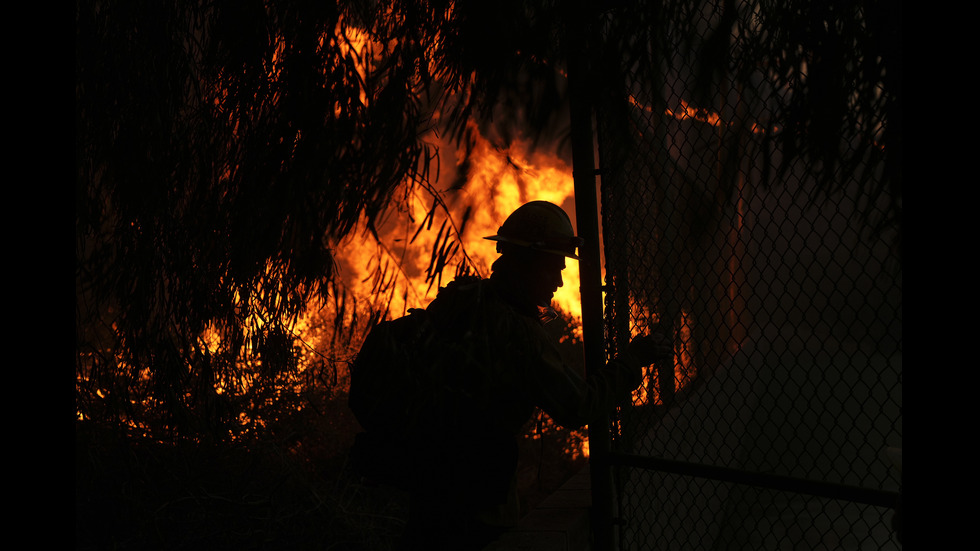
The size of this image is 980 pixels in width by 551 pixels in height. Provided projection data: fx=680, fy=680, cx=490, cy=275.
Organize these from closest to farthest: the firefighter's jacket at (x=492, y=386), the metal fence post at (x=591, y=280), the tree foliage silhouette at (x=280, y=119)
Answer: the firefighter's jacket at (x=492, y=386), the tree foliage silhouette at (x=280, y=119), the metal fence post at (x=591, y=280)

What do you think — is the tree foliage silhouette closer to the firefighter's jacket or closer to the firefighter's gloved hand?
the firefighter's jacket

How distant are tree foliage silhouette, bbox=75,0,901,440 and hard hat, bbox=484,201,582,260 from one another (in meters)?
0.29

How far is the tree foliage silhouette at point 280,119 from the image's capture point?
7.27 feet

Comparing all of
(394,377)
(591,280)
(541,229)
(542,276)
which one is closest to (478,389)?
(394,377)

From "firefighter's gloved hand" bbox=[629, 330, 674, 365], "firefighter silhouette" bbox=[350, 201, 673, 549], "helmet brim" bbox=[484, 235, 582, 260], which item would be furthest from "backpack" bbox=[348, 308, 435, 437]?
"firefighter's gloved hand" bbox=[629, 330, 674, 365]

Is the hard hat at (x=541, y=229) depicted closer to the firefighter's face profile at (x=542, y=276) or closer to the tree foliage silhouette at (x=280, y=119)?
the firefighter's face profile at (x=542, y=276)

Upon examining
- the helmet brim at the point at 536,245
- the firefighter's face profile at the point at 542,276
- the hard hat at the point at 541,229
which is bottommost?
the firefighter's face profile at the point at 542,276

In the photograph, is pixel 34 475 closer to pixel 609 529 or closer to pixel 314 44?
pixel 314 44

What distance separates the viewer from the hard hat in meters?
2.30

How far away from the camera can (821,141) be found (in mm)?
1905

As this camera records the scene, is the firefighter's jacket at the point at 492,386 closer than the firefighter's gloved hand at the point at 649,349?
Yes

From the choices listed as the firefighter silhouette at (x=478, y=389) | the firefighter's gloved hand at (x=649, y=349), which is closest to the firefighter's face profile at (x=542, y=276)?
the firefighter silhouette at (x=478, y=389)

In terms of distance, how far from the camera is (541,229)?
233 cm

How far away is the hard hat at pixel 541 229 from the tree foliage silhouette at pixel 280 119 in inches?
11.3
